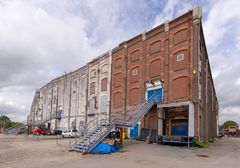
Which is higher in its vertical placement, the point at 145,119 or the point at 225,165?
the point at 145,119

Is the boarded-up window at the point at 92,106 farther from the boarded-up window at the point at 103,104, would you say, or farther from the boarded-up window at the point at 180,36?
the boarded-up window at the point at 180,36

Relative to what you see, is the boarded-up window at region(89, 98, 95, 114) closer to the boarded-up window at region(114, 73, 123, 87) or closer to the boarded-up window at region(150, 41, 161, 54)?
the boarded-up window at region(114, 73, 123, 87)

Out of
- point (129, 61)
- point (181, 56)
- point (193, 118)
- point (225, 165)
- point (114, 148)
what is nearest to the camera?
point (225, 165)

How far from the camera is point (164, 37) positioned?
81.3 ft

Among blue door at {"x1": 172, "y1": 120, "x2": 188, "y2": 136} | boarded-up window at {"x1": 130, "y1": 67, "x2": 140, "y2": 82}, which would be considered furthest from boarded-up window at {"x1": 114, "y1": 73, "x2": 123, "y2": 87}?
blue door at {"x1": 172, "y1": 120, "x2": 188, "y2": 136}

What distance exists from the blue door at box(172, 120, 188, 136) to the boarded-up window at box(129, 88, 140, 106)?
18.6 feet

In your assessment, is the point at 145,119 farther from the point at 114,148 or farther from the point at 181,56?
the point at 114,148

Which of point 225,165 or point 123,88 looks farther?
point 123,88

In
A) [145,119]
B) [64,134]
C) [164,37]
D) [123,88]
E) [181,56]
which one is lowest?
[64,134]

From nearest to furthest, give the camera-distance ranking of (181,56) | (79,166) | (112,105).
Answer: (79,166) < (181,56) < (112,105)

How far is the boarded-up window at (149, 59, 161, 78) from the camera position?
81.4 feet

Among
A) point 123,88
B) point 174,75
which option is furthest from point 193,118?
point 123,88

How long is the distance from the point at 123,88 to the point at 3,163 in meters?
19.6

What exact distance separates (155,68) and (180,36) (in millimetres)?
4277
